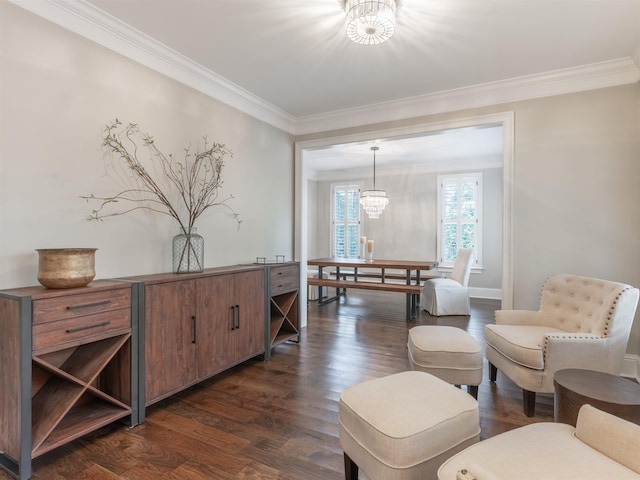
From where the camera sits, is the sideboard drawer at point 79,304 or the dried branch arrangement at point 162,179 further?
the dried branch arrangement at point 162,179

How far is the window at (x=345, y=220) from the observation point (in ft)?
25.5

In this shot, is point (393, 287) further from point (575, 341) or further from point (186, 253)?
point (186, 253)

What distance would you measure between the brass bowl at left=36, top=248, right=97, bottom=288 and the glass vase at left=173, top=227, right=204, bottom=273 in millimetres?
843

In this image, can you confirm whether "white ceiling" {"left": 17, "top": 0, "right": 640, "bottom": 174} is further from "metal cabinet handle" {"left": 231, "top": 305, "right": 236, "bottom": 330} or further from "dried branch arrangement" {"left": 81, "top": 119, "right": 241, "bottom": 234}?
"metal cabinet handle" {"left": 231, "top": 305, "right": 236, "bottom": 330}

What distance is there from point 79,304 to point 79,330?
142 millimetres

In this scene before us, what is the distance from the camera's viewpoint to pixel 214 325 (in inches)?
108

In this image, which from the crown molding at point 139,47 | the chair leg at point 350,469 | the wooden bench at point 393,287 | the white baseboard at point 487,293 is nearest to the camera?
the chair leg at point 350,469

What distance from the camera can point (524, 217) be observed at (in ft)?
10.7

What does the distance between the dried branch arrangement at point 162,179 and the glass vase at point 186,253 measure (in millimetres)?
75

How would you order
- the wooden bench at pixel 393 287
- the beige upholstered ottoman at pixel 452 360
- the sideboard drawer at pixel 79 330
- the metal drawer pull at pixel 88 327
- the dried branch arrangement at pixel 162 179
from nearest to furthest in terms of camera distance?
the sideboard drawer at pixel 79 330, the metal drawer pull at pixel 88 327, the beige upholstered ottoman at pixel 452 360, the dried branch arrangement at pixel 162 179, the wooden bench at pixel 393 287

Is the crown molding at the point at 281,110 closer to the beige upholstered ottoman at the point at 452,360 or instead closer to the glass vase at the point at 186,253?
the glass vase at the point at 186,253

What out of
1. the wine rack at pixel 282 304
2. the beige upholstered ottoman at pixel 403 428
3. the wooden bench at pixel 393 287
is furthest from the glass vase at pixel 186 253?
the wooden bench at pixel 393 287

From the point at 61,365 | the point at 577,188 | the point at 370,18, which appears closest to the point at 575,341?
the point at 577,188

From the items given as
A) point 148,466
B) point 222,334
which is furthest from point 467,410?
point 222,334
